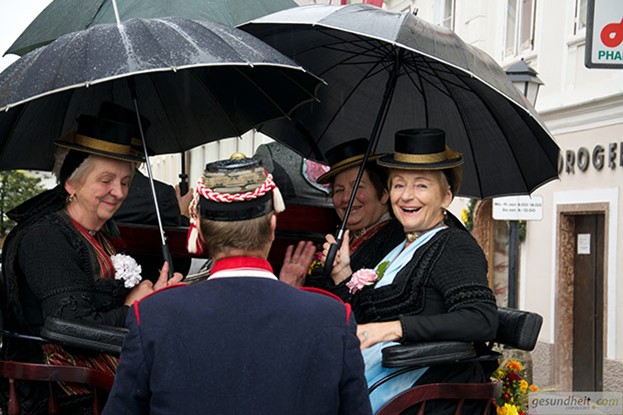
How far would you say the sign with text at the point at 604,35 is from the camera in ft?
21.0

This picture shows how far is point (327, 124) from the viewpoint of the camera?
5004 millimetres

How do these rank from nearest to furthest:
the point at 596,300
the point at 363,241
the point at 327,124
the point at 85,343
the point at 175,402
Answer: the point at 175,402 → the point at 85,343 → the point at 363,241 → the point at 327,124 → the point at 596,300

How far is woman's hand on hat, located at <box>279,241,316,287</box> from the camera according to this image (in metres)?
4.36

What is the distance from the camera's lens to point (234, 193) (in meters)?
2.56

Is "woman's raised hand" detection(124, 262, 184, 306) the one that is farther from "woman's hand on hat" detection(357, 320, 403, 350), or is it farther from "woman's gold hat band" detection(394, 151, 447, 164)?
"woman's gold hat band" detection(394, 151, 447, 164)

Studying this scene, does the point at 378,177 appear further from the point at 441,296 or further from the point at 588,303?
the point at 588,303

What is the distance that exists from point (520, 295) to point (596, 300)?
175 cm

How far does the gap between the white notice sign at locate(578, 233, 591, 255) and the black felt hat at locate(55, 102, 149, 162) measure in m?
10.3

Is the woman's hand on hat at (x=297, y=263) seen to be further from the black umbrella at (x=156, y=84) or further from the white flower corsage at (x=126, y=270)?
the white flower corsage at (x=126, y=270)

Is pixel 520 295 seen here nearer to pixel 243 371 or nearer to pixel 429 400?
pixel 429 400

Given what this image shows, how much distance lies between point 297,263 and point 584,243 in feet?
32.1

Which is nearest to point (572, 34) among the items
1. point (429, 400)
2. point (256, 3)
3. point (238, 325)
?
point (256, 3)

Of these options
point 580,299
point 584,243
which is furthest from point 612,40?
point 580,299

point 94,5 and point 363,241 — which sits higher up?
point 94,5
